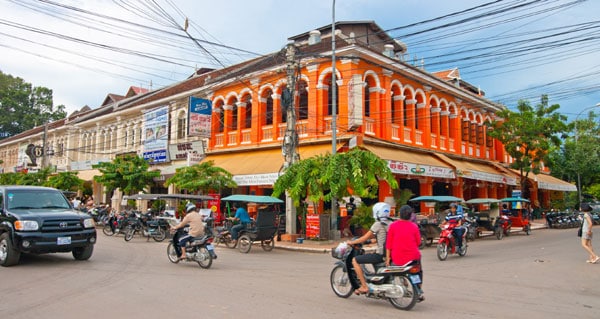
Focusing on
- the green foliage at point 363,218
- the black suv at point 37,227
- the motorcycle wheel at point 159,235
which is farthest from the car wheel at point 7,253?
the green foliage at point 363,218

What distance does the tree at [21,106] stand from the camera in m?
60.8

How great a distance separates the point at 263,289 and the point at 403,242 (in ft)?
9.40

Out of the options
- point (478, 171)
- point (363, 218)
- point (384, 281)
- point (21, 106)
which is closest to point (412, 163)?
point (363, 218)

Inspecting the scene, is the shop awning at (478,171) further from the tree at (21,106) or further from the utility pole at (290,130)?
the tree at (21,106)

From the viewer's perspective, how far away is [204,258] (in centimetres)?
1046

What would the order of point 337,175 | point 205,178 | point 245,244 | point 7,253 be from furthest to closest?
point 205,178 → point 337,175 → point 245,244 → point 7,253

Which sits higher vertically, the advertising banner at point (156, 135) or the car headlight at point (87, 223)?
the advertising banner at point (156, 135)

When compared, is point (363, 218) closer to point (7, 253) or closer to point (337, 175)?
point (337, 175)

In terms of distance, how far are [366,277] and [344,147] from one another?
13272 mm

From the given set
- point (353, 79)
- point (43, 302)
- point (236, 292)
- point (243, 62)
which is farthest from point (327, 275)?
point (243, 62)

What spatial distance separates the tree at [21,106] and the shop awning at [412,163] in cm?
5511

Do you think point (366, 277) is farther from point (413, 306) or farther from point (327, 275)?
point (327, 275)

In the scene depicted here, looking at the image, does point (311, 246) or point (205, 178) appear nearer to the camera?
point (311, 246)

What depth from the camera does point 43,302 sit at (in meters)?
6.66
